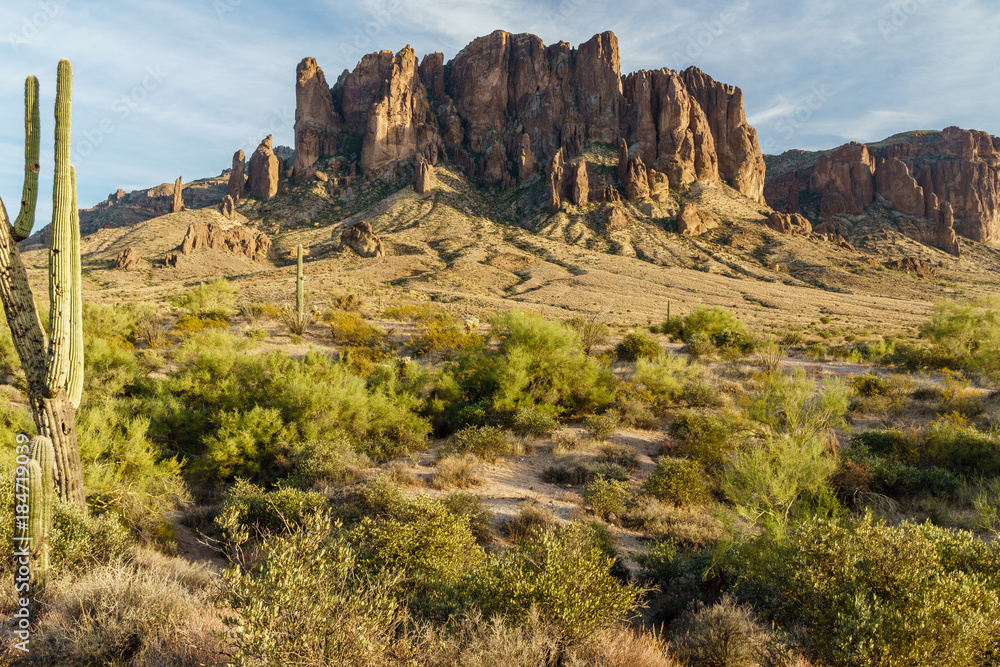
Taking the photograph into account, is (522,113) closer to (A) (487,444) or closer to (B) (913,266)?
(B) (913,266)

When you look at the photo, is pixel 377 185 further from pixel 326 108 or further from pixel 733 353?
pixel 733 353

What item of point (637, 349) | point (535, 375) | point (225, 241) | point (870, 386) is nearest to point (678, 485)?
point (535, 375)

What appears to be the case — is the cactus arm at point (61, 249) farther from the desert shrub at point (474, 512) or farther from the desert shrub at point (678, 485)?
the desert shrub at point (678, 485)

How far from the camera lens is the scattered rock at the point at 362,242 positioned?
59.5 m

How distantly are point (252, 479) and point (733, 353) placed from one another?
15.1m

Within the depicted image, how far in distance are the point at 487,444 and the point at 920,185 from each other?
127 meters

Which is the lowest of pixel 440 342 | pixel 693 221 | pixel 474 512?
pixel 474 512

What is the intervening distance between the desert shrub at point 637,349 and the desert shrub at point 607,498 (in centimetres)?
921

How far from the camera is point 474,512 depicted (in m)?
6.32

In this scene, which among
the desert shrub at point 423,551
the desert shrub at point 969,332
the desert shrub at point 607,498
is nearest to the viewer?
the desert shrub at point 423,551

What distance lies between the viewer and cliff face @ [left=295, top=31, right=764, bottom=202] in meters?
86.9

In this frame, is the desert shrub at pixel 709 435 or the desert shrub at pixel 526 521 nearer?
the desert shrub at pixel 526 521

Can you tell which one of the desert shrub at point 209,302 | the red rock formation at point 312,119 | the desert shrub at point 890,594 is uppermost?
the red rock formation at point 312,119

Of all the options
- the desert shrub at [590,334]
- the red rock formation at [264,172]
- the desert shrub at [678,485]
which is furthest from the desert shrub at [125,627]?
the red rock formation at [264,172]
